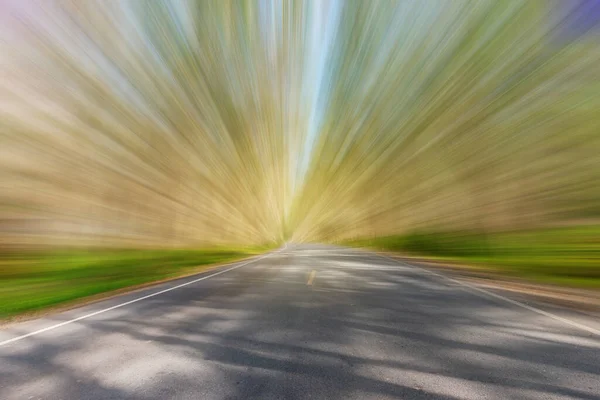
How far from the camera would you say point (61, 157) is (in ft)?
56.5

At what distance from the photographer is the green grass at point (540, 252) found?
11705 mm

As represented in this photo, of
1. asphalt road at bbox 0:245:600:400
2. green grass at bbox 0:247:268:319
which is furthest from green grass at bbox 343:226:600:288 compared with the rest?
green grass at bbox 0:247:268:319

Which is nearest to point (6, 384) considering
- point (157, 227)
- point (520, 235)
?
point (520, 235)

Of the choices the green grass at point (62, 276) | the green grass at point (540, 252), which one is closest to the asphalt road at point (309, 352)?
the green grass at point (62, 276)

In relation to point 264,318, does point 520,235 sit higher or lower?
higher

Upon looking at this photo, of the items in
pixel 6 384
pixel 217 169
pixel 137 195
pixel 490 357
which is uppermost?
pixel 217 169

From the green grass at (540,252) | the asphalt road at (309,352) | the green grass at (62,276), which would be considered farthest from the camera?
the green grass at (540,252)

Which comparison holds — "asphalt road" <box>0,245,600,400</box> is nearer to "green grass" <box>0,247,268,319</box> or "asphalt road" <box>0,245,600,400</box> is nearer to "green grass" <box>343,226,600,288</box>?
"green grass" <box>0,247,268,319</box>

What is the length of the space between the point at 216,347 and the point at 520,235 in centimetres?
2005

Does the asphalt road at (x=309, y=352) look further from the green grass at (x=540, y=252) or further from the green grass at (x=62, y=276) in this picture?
the green grass at (x=540, y=252)

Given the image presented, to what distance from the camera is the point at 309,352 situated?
13.7 feet

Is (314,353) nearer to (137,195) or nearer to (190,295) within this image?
(190,295)

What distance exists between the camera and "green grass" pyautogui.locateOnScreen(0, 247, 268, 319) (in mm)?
9242

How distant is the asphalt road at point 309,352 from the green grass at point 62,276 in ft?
9.36
